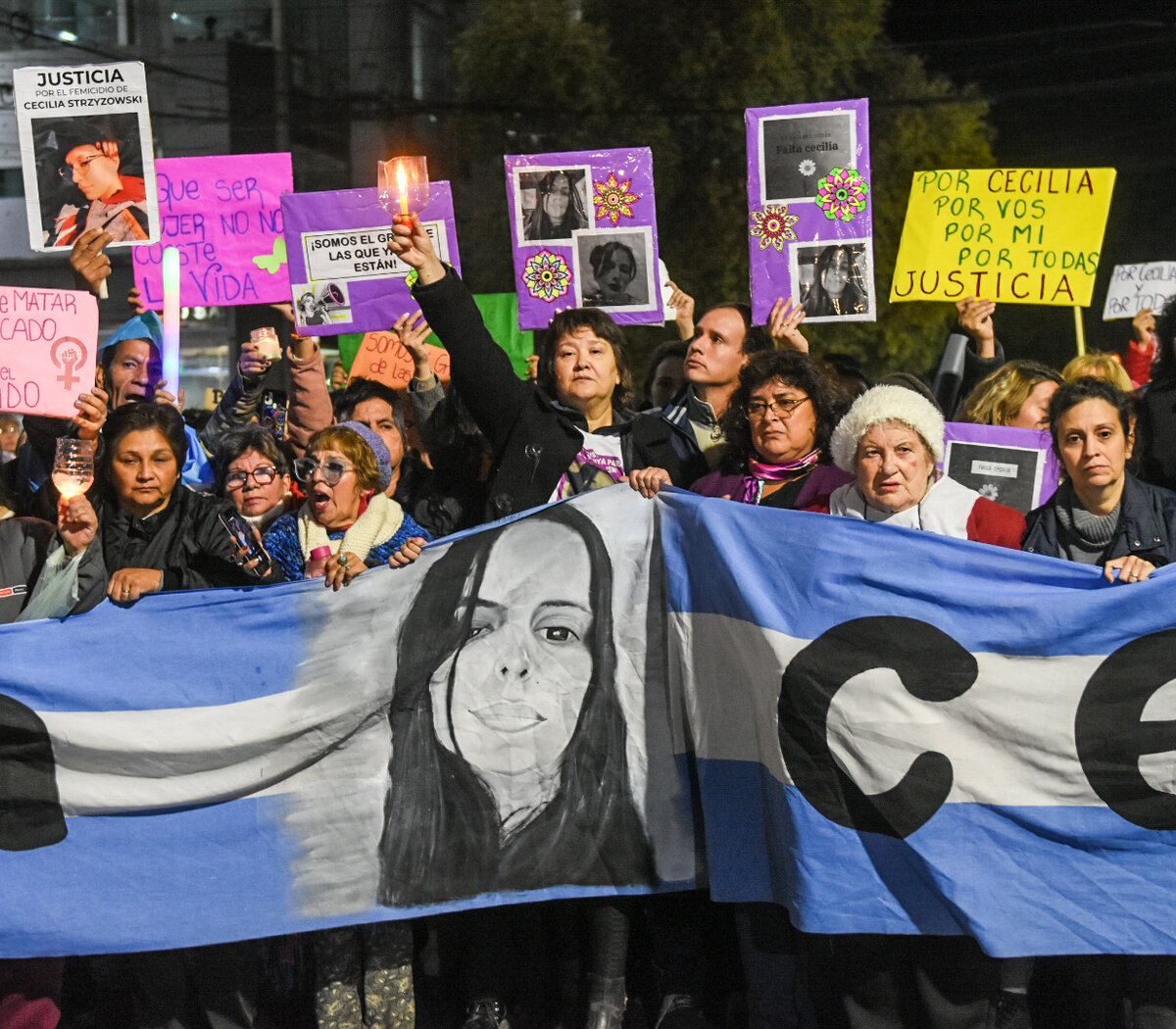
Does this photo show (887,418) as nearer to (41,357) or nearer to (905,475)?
(905,475)

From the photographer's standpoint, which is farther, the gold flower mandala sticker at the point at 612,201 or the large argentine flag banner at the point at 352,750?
the gold flower mandala sticker at the point at 612,201

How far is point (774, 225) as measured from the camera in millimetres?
5457

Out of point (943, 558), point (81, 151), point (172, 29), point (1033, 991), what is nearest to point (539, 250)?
point (81, 151)

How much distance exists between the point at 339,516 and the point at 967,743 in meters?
1.81

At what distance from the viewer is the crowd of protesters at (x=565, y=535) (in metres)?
3.71

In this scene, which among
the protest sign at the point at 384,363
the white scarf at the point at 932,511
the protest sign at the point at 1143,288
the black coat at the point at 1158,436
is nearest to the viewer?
the white scarf at the point at 932,511

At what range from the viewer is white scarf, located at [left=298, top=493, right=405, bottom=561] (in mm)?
4027

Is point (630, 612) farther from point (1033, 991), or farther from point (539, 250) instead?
point (539, 250)

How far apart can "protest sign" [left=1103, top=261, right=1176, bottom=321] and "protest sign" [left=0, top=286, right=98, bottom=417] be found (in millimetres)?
6394

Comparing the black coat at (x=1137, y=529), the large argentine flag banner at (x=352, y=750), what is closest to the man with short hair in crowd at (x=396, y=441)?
the large argentine flag banner at (x=352, y=750)

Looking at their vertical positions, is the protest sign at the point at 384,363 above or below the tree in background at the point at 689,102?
below

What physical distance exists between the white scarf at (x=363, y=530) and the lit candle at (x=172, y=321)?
1038 mm

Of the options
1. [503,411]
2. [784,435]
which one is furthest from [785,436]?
[503,411]

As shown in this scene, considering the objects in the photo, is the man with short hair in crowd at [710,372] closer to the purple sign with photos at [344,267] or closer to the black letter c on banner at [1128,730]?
the purple sign with photos at [344,267]
